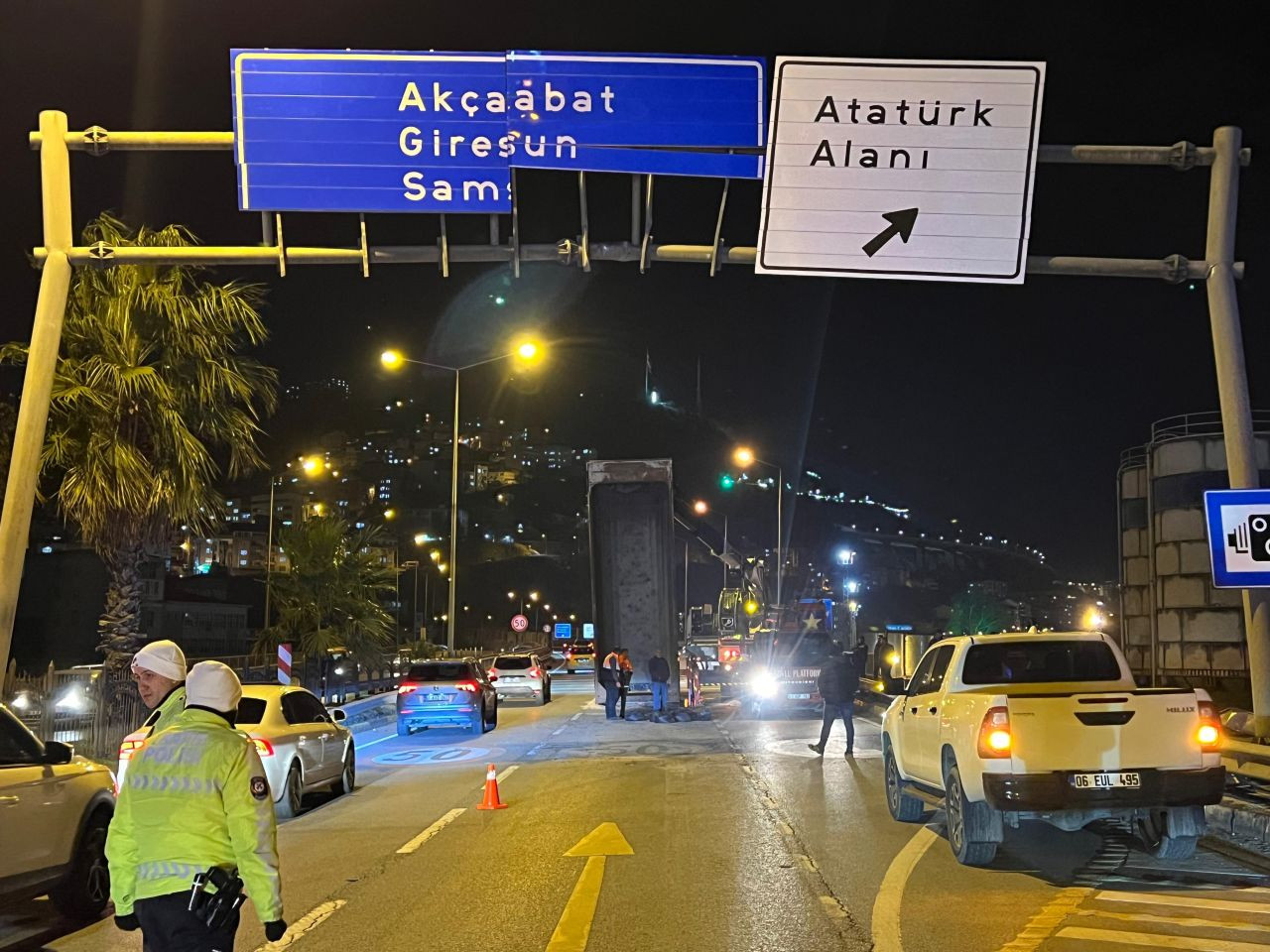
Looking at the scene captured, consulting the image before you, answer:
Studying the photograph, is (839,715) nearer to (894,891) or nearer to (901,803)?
(901,803)

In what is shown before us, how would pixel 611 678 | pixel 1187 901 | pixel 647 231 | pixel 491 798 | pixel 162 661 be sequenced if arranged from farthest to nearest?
1. pixel 611 678
2. pixel 491 798
3. pixel 647 231
4. pixel 1187 901
5. pixel 162 661

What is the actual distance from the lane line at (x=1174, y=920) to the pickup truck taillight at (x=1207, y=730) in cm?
196

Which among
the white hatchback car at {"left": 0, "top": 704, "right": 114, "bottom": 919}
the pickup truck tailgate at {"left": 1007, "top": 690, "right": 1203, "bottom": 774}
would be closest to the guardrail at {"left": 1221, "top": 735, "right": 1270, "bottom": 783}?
the pickup truck tailgate at {"left": 1007, "top": 690, "right": 1203, "bottom": 774}

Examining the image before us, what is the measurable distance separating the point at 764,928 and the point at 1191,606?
33.4m

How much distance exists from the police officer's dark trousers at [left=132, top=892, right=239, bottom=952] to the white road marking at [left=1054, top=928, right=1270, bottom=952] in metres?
5.46

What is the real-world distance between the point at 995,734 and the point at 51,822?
23.1ft

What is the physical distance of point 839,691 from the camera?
1848 cm

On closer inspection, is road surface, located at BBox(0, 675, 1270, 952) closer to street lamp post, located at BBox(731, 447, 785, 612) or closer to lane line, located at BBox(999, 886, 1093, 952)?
lane line, located at BBox(999, 886, 1093, 952)

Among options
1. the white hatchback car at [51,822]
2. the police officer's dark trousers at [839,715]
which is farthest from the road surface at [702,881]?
the police officer's dark trousers at [839,715]

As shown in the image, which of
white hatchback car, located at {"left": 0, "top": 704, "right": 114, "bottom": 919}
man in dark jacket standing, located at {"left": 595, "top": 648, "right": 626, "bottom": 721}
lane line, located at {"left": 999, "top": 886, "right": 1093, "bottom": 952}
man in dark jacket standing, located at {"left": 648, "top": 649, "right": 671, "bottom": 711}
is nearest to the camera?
Result: lane line, located at {"left": 999, "top": 886, "right": 1093, "bottom": 952}

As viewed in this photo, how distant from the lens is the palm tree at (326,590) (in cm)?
3247

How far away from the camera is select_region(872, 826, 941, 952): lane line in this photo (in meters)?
7.30

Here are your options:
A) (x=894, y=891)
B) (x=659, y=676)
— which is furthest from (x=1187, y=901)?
(x=659, y=676)

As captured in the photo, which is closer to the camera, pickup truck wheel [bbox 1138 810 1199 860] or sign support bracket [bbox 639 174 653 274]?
pickup truck wheel [bbox 1138 810 1199 860]
